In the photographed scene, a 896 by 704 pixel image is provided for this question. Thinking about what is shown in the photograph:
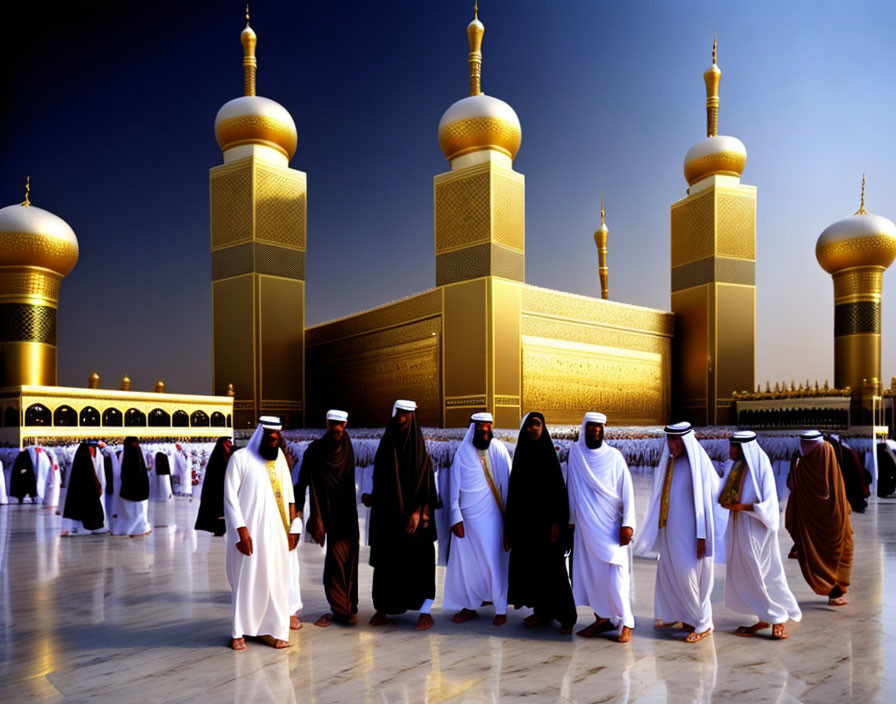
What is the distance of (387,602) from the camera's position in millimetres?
3316

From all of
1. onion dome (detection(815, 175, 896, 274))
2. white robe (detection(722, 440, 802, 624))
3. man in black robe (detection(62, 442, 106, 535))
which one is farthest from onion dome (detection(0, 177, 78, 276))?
onion dome (detection(815, 175, 896, 274))

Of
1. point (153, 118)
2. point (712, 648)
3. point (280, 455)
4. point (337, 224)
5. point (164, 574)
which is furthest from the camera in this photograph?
point (337, 224)

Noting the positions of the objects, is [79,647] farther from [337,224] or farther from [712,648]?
[337,224]

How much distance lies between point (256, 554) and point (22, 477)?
727 cm

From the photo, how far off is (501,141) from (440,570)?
29.4 ft

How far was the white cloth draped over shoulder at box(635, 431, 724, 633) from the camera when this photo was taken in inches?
122

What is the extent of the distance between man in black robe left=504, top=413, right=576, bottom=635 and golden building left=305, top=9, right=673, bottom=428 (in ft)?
25.3

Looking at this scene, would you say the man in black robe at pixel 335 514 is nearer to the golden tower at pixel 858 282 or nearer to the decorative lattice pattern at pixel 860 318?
the golden tower at pixel 858 282

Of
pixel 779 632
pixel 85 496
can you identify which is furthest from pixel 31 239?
pixel 779 632

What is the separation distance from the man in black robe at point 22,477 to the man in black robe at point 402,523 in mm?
7220

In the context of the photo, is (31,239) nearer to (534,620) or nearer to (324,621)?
(324,621)

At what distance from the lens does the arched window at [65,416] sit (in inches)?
389

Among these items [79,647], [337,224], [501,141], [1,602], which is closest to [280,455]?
[79,647]

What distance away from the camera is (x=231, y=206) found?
1313 centimetres
